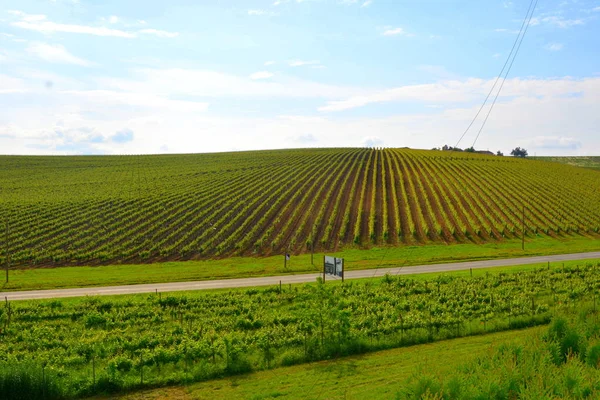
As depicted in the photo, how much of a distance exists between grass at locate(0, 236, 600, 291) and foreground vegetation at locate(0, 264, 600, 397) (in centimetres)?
826

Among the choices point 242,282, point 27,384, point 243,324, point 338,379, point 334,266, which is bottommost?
point 338,379

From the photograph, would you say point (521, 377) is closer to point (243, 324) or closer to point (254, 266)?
point (243, 324)

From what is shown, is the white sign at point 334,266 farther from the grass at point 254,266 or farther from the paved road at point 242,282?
Result: the grass at point 254,266

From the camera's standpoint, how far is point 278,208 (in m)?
65.4

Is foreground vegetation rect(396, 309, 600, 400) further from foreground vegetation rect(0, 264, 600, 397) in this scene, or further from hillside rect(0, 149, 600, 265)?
hillside rect(0, 149, 600, 265)

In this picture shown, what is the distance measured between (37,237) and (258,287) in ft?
107

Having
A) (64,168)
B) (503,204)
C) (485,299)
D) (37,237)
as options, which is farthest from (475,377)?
(64,168)

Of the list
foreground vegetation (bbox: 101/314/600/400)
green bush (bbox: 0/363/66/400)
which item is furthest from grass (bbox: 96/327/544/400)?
green bush (bbox: 0/363/66/400)

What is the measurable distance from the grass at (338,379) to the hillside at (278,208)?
3028cm

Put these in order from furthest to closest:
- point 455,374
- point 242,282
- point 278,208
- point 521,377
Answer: point 278,208
point 242,282
point 455,374
point 521,377

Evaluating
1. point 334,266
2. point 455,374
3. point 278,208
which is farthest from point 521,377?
point 278,208

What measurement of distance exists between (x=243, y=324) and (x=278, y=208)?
1565 inches

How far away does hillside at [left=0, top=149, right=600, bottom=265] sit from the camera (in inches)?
2072

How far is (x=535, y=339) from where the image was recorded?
16812 mm
